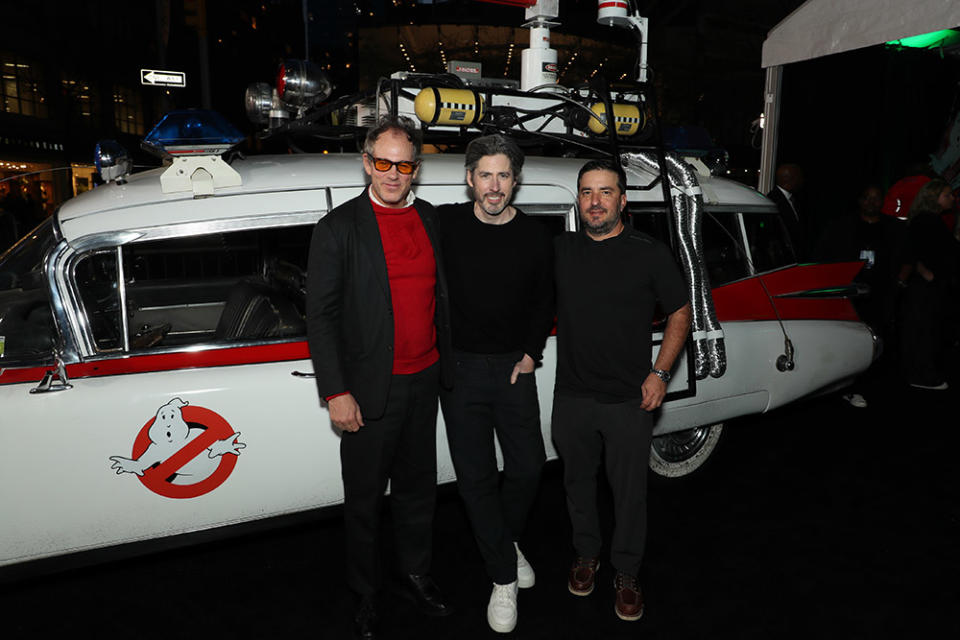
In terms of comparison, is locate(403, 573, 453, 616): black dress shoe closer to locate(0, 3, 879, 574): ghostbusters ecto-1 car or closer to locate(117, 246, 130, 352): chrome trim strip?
locate(0, 3, 879, 574): ghostbusters ecto-1 car

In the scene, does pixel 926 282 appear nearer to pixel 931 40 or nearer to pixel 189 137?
pixel 931 40

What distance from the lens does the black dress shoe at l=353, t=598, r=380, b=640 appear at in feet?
9.40

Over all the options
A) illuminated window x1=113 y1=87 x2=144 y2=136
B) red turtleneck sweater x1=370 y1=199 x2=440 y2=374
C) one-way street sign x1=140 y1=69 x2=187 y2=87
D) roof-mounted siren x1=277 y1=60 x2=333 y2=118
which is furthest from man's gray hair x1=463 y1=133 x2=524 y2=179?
illuminated window x1=113 y1=87 x2=144 y2=136

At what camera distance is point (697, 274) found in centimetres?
346

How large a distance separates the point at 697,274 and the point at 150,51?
1468 inches

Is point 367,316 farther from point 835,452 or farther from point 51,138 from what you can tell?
point 51,138

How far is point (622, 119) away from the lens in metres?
3.65

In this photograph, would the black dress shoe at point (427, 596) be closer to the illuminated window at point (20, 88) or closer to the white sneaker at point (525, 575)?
the white sneaker at point (525, 575)

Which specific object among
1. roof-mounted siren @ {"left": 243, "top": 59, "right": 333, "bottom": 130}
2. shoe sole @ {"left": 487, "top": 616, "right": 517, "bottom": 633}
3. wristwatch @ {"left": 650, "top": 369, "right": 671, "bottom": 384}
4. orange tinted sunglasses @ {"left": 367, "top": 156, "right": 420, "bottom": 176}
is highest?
roof-mounted siren @ {"left": 243, "top": 59, "right": 333, "bottom": 130}

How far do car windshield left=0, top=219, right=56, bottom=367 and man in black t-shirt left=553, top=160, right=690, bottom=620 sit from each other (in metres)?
2.08

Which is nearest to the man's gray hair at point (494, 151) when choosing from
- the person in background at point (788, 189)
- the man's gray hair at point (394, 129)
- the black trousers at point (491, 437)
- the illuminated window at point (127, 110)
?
the man's gray hair at point (394, 129)

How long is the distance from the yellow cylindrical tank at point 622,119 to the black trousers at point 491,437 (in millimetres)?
1471

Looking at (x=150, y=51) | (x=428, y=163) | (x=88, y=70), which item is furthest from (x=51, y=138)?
(x=428, y=163)

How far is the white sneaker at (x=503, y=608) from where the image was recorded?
292cm
